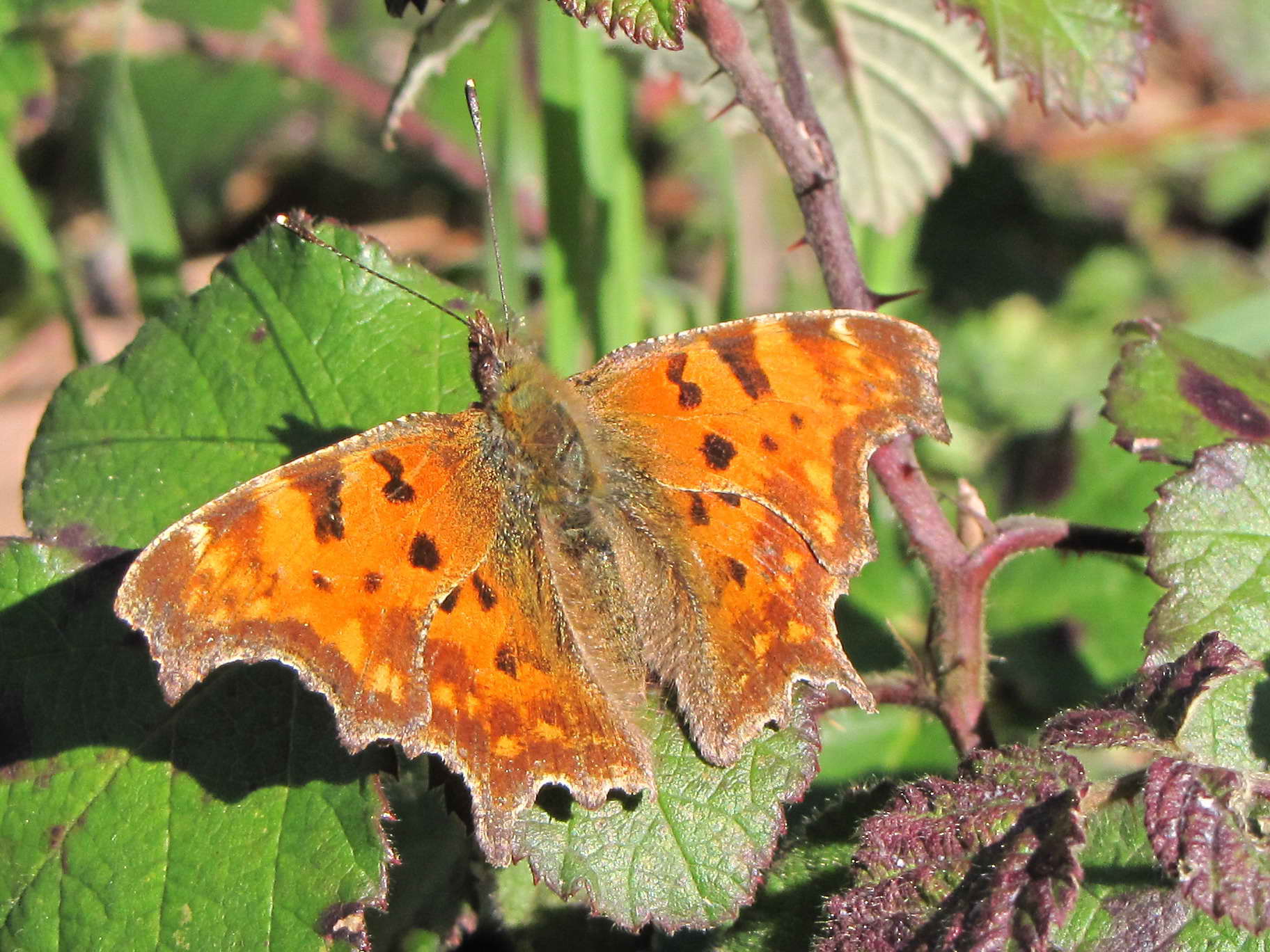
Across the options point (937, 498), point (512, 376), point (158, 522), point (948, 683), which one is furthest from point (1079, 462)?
point (158, 522)

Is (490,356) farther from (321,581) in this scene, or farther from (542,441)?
(321,581)

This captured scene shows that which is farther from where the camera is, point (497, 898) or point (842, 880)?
point (497, 898)

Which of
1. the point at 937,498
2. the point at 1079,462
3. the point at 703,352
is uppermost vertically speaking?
the point at 703,352

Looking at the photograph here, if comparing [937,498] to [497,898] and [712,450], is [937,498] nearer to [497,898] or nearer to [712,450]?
[712,450]

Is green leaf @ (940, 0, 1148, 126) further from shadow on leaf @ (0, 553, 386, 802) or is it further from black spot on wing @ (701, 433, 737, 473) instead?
shadow on leaf @ (0, 553, 386, 802)

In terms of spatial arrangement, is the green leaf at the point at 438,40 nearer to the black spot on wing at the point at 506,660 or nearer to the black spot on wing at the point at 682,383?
the black spot on wing at the point at 682,383

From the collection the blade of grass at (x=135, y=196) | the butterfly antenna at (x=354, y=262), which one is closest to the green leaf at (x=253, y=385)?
the butterfly antenna at (x=354, y=262)
